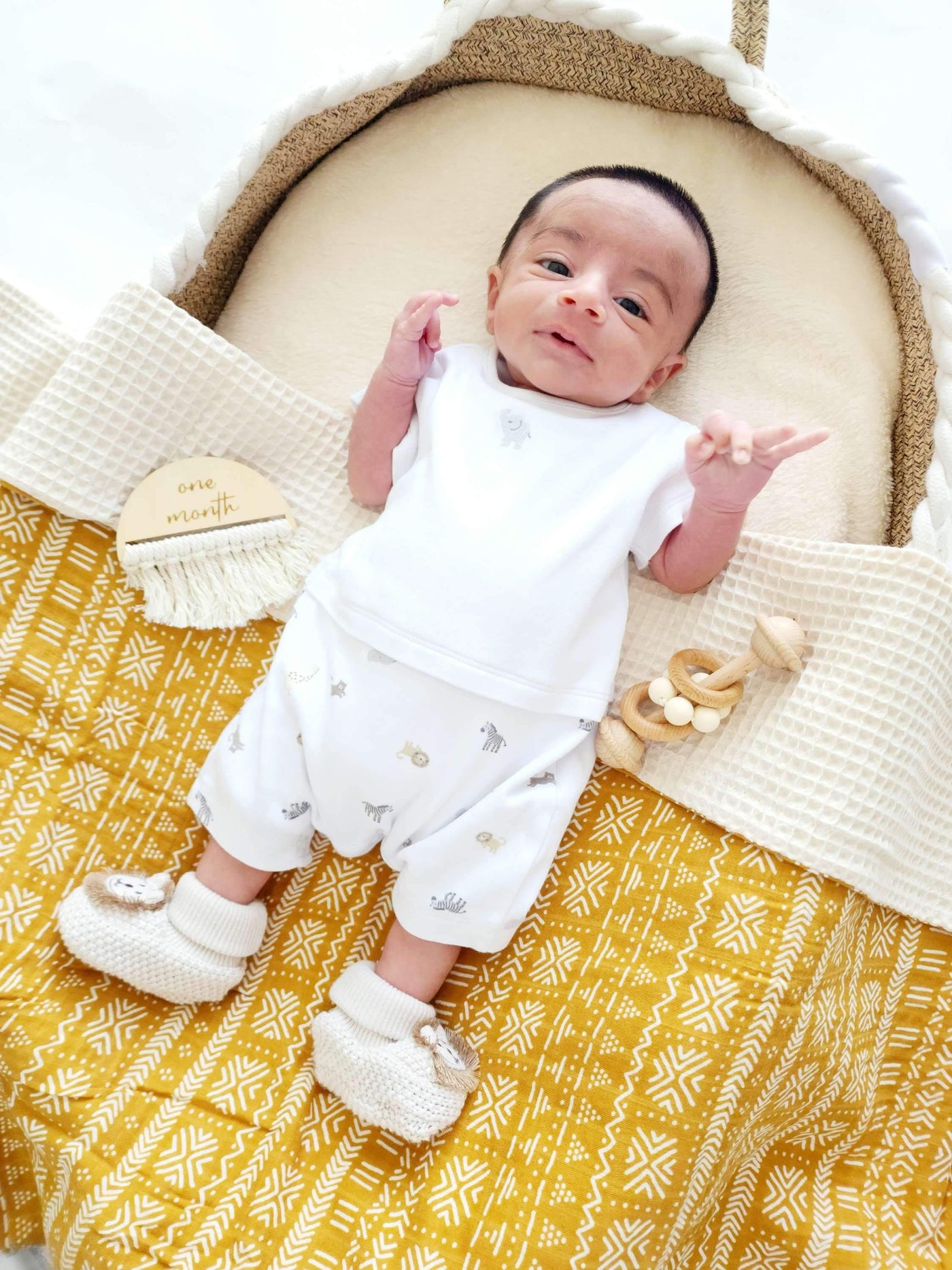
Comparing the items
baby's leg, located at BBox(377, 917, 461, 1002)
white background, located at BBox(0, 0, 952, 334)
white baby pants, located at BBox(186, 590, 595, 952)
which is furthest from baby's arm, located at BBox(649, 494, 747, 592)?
white background, located at BBox(0, 0, 952, 334)

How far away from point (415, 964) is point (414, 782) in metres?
0.22

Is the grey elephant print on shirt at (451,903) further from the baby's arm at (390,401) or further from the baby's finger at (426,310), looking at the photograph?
the baby's finger at (426,310)

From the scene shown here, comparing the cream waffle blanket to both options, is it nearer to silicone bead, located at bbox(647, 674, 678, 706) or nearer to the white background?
silicone bead, located at bbox(647, 674, 678, 706)

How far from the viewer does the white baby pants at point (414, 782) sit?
1.14 meters

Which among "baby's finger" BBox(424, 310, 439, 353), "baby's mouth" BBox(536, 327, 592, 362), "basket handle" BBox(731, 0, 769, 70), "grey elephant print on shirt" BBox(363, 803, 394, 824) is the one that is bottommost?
"grey elephant print on shirt" BBox(363, 803, 394, 824)

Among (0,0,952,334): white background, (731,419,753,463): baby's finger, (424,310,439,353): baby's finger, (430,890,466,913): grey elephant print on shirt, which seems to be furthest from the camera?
(0,0,952,334): white background

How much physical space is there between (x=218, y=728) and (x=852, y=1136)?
955mm

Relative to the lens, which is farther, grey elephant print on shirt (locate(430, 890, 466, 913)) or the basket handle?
the basket handle

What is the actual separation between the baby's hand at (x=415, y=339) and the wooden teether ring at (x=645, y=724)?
0.47 metres

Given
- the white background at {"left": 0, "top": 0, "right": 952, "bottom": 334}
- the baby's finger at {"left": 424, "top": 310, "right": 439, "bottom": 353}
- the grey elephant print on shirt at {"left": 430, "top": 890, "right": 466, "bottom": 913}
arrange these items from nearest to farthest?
1. the grey elephant print on shirt at {"left": 430, "top": 890, "right": 466, "bottom": 913}
2. the baby's finger at {"left": 424, "top": 310, "right": 439, "bottom": 353}
3. the white background at {"left": 0, "top": 0, "right": 952, "bottom": 334}

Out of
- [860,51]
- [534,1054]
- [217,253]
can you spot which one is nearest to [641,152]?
[217,253]

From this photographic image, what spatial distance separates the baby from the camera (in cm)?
114

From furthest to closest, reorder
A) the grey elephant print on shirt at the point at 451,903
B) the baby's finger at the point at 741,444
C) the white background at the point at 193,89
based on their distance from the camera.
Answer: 1. the white background at the point at 193,89
2. the grey elephant print on shirt at the point at 451,903
3. the baby's finger at the point at 741,444

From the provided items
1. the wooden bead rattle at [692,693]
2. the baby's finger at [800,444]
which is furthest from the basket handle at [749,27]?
the wooden bead rattle at [692,693]
